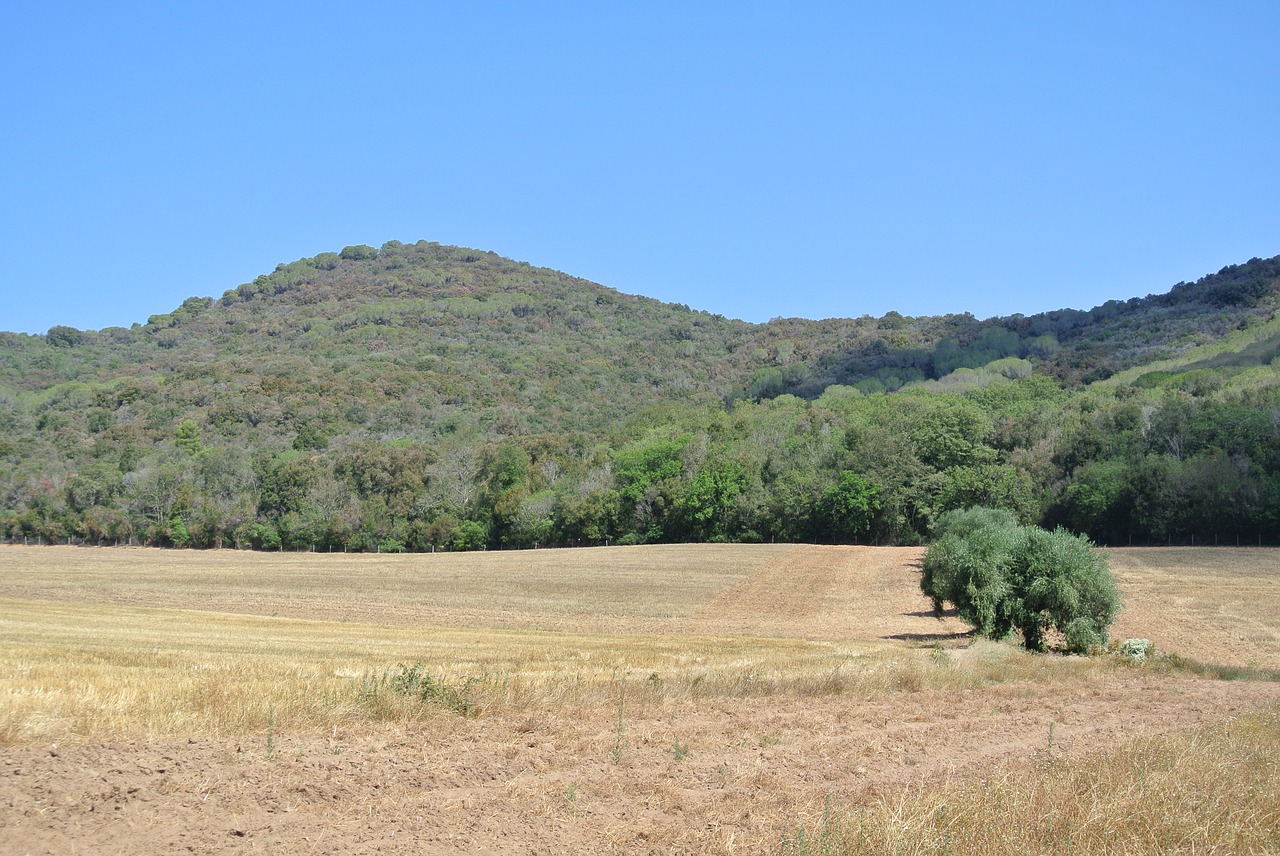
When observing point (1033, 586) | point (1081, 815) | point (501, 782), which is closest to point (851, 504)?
point (1033, 586)

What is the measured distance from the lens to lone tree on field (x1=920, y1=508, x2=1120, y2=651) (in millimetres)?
Result: 30297

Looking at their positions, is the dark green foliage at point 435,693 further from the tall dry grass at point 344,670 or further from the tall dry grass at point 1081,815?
the tall dry grass at point 1081,815

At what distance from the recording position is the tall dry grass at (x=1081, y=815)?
27.6 ft

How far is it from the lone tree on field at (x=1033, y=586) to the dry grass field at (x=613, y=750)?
3193 mm

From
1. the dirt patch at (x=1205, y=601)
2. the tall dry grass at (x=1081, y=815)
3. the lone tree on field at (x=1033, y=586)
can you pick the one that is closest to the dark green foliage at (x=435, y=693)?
the tall dry grass at (x=1081, y=815)

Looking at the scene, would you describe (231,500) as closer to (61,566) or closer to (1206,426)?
(61,566)

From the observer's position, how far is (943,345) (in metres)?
198

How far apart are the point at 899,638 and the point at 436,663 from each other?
21696 mm

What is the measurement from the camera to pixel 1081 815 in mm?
9203

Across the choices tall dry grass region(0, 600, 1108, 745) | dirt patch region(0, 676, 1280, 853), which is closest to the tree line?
tall dry grass region(0, 600, 1108, 745)

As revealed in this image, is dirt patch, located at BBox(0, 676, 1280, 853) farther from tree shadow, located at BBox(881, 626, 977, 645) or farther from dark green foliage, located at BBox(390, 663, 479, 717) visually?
tree shadow, located at BBox(881, 626, 977, 645)

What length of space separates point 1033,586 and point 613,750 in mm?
23209

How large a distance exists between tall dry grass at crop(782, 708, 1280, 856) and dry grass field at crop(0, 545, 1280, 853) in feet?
0.12

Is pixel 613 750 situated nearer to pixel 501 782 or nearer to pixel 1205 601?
pixel 501 782
